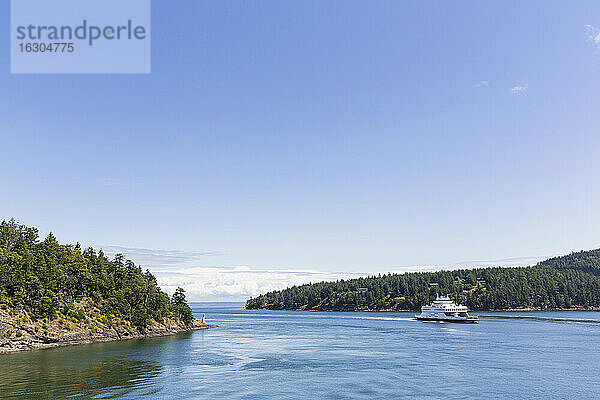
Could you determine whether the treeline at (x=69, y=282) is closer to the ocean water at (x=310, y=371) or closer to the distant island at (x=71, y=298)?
the distant island at (x=71, y=298)

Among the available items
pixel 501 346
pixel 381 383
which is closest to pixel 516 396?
pixel 381 383

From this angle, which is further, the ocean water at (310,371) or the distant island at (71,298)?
the distant island at (71,298)

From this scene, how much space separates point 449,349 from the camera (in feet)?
330

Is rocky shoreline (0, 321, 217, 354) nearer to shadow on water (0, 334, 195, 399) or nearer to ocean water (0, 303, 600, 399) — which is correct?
shadow on water (0, 334, 195, 399)

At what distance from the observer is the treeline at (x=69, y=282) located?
107m

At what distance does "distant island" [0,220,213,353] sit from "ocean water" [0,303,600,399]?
8.85 meters

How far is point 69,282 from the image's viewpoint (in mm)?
125625

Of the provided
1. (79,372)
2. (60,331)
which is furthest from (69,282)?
(79,372)

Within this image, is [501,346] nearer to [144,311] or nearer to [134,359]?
[134,359]

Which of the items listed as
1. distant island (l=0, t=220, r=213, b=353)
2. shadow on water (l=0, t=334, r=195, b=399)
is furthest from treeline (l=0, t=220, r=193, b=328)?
shadow on water (l=0, t=334, r=195, b=399)

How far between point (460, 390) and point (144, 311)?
104792 millimetres

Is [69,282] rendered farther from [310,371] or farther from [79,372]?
[310,371]

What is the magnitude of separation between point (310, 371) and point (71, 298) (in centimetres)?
8242

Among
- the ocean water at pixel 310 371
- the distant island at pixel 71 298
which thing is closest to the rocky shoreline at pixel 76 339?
the distant island at pixel 71 298
